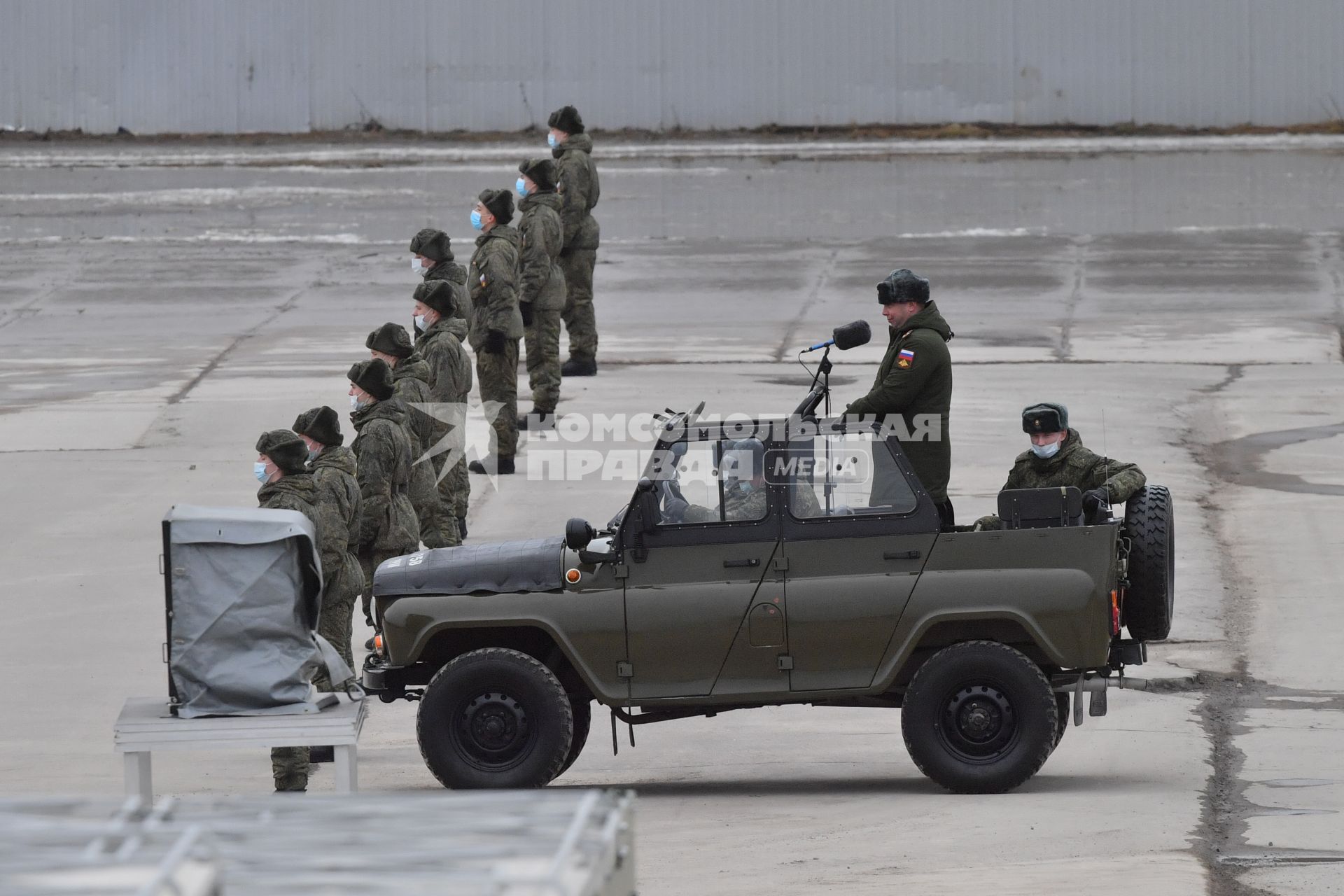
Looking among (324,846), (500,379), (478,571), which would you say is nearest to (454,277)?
(500,379)

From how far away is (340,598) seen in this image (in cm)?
1095

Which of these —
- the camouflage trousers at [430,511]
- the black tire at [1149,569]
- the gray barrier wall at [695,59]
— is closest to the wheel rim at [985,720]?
the black tire at [1149,569]

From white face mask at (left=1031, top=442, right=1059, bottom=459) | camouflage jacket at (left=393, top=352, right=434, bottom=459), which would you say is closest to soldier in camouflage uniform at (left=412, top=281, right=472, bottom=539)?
camouflage jacket at (left=393, top=352, right=434, bottom=459)

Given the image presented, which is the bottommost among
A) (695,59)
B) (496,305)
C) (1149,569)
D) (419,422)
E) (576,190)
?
(1149,569)

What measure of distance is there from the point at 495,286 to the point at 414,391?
12.1 ft

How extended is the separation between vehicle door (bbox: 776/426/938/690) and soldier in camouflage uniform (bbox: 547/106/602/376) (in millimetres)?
10360

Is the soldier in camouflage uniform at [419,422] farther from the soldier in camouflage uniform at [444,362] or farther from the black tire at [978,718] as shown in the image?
the black tire at [978,718]

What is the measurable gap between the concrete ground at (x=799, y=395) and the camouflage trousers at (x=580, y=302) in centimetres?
36

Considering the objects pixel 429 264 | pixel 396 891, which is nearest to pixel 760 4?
pixel 429 264

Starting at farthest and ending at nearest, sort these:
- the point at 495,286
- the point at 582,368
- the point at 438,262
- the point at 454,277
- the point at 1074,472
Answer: the point at 582,368
the point at 495,286
the point at 454,277
the point at 438,262
the point at 1074,472

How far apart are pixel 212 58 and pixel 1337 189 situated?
63.0ft

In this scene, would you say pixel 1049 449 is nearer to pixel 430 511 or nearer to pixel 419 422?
pixel 419 422

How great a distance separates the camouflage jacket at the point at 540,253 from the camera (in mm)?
18188

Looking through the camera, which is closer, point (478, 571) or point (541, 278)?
point (478, 571)
